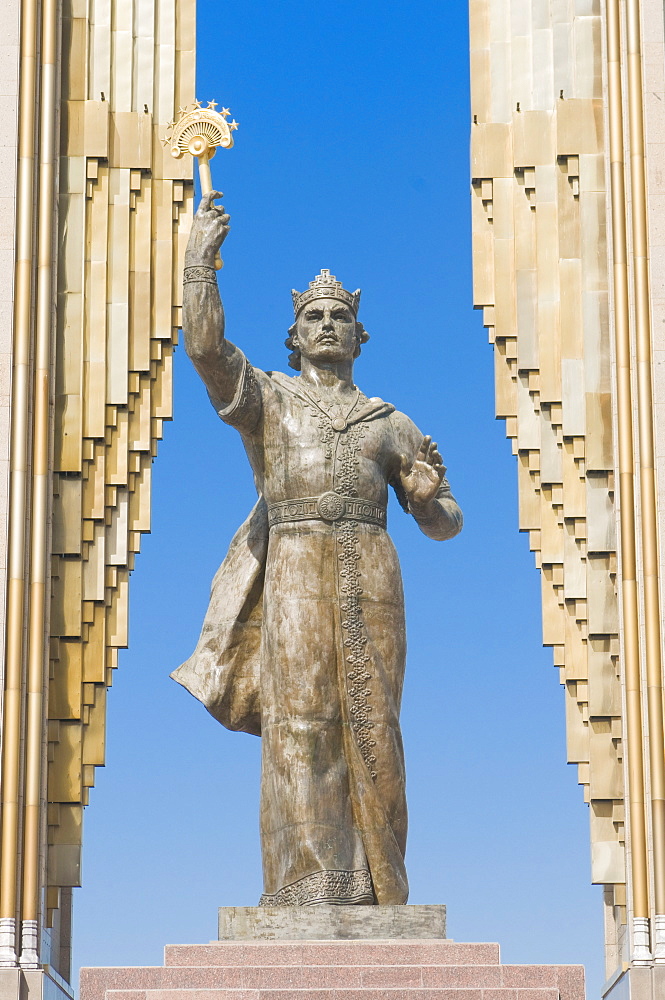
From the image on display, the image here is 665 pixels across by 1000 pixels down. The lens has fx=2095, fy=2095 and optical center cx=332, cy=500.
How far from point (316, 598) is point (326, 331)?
1.68 metres

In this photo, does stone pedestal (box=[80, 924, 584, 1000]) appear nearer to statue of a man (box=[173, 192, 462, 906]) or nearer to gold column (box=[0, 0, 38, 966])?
statue of a man (box=[173, 192, 462, 906])

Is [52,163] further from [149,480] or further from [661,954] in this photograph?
[661,954]

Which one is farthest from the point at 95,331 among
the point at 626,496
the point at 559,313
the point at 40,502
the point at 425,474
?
the point at 626,496

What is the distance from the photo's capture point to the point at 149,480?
14680 mm

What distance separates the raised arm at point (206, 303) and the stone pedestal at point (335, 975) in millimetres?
3408

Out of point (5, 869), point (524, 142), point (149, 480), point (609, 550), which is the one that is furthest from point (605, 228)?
point (5, 869)

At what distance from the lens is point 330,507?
41.5 ft

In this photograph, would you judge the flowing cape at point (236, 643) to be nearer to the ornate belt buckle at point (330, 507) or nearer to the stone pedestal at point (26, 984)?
the ornate belt buckle at point (330, 507)

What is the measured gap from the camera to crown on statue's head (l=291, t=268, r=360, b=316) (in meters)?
13.1

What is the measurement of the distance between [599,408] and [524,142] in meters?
2.01

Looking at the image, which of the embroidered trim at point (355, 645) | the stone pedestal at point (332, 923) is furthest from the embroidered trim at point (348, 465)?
the stone pedestal at point (332, 923)

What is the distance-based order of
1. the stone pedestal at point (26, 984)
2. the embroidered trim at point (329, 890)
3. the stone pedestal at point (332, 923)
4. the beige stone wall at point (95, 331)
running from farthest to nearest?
the beige stone wall at point (95, 331), the stone pedestal at point (26, 984), the embroidered trim at point (329, 890), the stone pedestal at point (332, 923)

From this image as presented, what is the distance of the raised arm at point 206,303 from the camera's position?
12.4 meters

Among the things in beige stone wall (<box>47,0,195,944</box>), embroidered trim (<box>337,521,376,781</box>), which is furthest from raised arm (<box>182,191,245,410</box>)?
beige stone wall (<box>47,0,195,944</box>)
